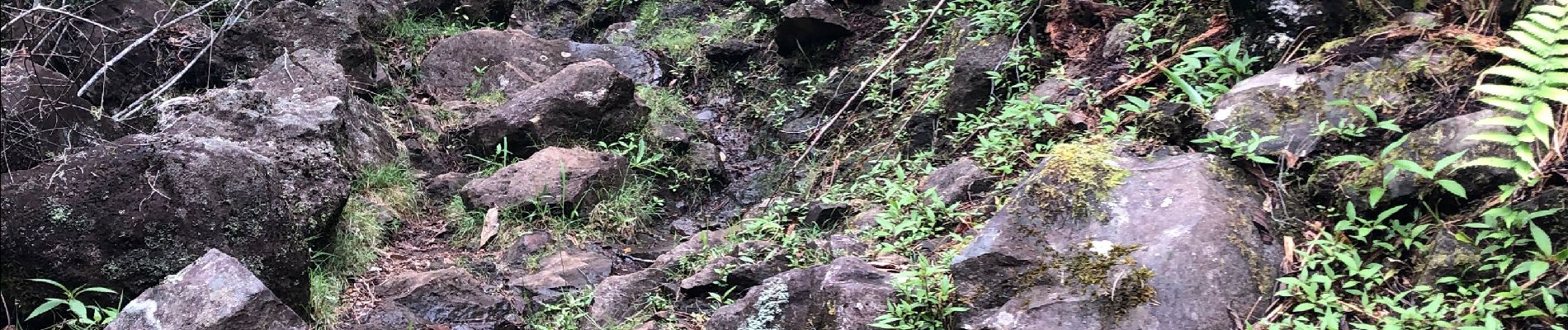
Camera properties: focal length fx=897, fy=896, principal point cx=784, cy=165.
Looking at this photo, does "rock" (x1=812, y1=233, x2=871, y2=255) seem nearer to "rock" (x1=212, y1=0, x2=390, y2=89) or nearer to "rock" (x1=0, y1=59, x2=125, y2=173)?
"rock" (x1=0, y1=59, x2=125, y2=173)

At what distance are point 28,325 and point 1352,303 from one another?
4.75 m

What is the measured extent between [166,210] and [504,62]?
11.1 feet

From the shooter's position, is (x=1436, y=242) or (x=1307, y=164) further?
(x=1307, y=164)

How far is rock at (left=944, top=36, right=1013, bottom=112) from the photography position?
4.45m

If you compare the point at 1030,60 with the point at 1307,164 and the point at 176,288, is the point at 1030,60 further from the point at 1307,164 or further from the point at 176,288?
the point at 176,288

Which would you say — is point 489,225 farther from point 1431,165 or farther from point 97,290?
point 1431,165

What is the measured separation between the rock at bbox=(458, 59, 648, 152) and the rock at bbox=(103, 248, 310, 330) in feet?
8.44

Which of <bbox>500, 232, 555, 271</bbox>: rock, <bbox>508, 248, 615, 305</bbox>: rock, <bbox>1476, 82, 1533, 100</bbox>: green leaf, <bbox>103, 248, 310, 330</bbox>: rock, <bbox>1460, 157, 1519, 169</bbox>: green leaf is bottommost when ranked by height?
<bbox>500, 232, 555, 271</bbox>: rock

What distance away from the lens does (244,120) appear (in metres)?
4.72

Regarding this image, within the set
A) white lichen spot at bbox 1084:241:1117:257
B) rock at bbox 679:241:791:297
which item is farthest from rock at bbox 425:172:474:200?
white lichen spot at bbox 1084:241:1117:257

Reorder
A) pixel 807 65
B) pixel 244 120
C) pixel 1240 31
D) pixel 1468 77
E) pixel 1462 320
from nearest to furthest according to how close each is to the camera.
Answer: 1. pixel 1462 320
2. pixel 1468 77
3. pixel 1240 31
4. pixel 244 120
5. pixel 807 65

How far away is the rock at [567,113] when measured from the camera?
19.5ft

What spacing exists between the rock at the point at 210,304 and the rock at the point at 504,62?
351cm

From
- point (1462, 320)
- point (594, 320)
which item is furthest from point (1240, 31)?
point (594, 320)
